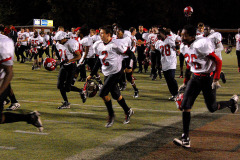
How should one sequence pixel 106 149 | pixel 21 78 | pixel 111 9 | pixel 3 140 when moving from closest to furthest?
1. pixel 106 149
2. pixel 3 140
3. pixel 21 78
4. pixel 111 9

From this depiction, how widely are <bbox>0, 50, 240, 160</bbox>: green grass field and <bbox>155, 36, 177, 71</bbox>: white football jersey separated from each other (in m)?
0.99

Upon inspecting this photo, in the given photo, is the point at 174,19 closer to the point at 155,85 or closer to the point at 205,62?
the point at 155,85

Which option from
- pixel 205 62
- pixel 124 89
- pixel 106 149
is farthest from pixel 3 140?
pixel 124 89

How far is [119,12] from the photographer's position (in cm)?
6072

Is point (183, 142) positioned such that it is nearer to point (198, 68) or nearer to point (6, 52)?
point (198, 68)

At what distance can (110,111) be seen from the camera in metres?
7.54

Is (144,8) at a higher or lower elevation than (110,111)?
higher

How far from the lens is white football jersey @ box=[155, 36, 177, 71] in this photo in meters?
10.5

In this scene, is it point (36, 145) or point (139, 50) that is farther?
point (139, 50)

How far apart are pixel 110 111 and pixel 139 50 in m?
11.6

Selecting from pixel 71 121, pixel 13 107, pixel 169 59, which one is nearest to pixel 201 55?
pixel 71 121

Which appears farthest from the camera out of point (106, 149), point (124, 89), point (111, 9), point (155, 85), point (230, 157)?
point (111, 9)

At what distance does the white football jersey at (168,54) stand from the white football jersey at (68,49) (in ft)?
8.56

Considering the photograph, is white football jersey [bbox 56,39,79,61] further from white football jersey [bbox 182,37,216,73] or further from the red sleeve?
the red sleeve
